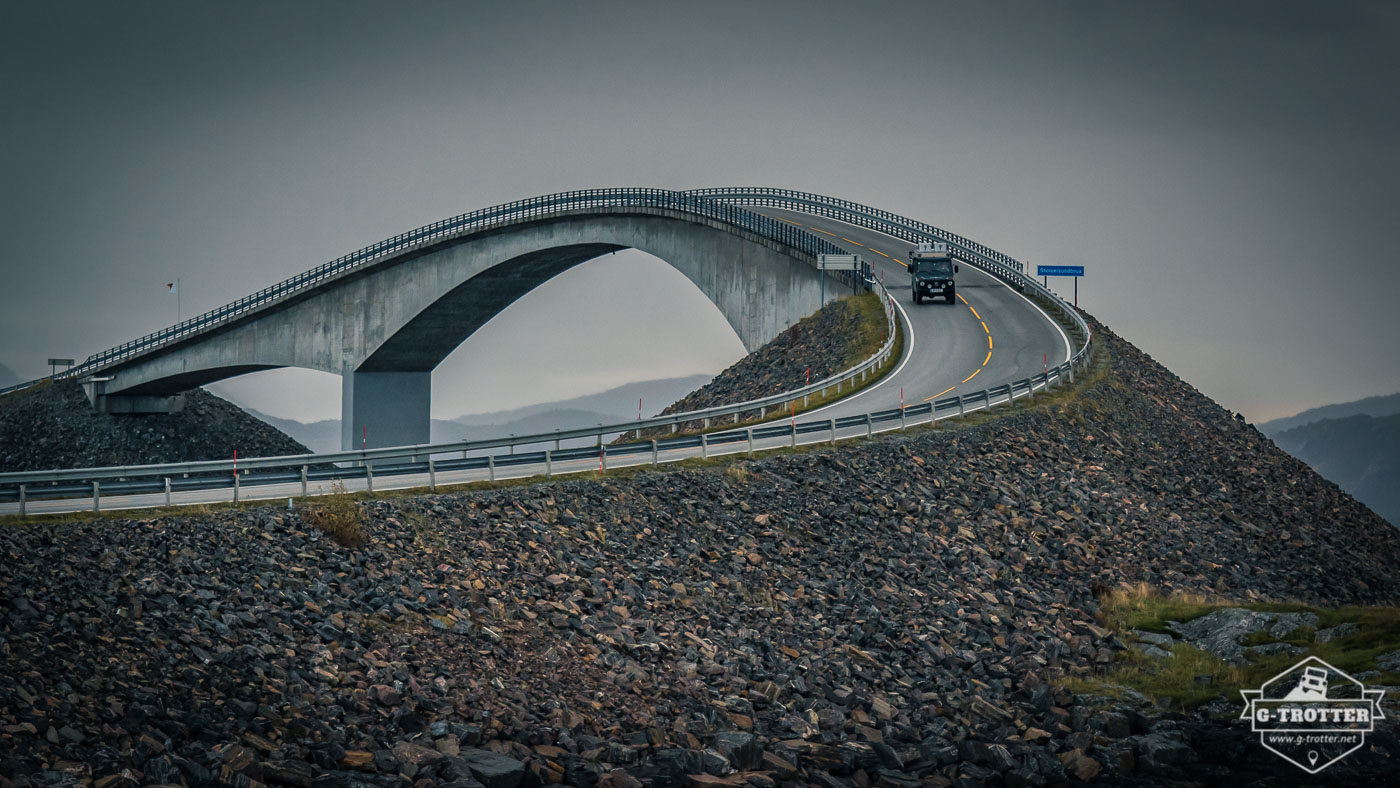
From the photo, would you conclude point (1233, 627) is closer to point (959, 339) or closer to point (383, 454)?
point (383, 454)

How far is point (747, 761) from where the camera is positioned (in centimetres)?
1950

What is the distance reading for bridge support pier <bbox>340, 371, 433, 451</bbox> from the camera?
78375 mm

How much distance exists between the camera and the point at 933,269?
61.0m

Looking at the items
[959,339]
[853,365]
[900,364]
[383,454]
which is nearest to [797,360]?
[853,365]

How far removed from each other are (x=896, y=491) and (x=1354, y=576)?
16.5m

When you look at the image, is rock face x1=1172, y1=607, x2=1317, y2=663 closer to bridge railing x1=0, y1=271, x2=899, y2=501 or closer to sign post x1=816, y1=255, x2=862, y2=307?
bridge railing x1=0, y1=271, x2=899, y2=501

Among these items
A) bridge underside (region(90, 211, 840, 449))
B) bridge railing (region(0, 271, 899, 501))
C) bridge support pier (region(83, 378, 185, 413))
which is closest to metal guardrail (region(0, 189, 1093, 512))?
bridge railing (region(0, 271, 899, 501))

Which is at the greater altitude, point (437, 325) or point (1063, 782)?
point (437, 325)

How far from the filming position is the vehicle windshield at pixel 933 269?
6088 centimetres

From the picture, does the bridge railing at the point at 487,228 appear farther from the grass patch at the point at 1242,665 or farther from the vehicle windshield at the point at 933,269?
the grass patch at the point at 1242,665

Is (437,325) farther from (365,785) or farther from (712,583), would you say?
(365,785)

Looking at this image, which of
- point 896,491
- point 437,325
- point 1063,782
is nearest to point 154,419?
point 437,325

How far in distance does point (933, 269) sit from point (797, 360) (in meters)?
10.8

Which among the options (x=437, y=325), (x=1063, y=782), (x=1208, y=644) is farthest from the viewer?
(x=437, y=325)
